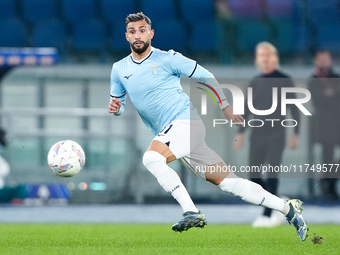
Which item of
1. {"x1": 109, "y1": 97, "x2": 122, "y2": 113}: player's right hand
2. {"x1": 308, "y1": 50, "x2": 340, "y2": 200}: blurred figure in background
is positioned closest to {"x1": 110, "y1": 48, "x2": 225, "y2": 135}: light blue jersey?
{"x1": 109, "y1": 97, "x2": 122, "y2": 113}: player's right hand

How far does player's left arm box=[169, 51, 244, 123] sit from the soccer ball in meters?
1.11

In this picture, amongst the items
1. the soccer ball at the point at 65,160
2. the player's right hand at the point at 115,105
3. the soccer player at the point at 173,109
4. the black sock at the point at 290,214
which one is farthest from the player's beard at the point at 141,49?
the black sock at the point at 290,214

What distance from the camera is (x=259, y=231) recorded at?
26.6 feet

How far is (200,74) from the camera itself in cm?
637

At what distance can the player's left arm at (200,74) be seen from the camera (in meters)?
6.26

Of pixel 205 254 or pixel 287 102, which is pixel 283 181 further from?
pixel 205 254

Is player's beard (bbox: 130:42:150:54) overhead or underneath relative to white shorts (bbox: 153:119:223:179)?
overhead

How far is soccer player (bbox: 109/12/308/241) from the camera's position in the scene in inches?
251

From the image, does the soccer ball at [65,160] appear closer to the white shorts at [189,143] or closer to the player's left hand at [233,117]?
the white shorts at [189,143]

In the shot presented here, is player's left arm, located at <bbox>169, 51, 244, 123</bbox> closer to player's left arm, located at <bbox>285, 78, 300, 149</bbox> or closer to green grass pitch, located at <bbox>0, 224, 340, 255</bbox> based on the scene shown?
green grass pitch, located at <bbox>0, 224, 340, 255</bbox>

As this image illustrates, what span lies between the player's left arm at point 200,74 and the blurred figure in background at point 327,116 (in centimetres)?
603

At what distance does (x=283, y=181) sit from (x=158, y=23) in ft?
12.3

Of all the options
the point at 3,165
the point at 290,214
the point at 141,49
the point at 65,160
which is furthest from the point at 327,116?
the point at 65,160

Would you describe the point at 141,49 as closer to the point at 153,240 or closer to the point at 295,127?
the point at 153,240
